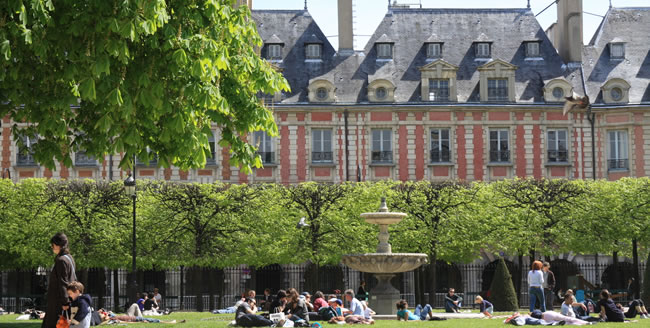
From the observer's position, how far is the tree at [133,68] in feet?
42.2

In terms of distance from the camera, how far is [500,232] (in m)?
34.5

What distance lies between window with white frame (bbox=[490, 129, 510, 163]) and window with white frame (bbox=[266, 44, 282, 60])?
955 cm

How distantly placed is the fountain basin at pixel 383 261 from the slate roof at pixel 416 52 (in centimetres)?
1812

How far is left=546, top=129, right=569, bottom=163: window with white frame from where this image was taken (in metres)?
41.2

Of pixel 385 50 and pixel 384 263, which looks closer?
pixel 384 263

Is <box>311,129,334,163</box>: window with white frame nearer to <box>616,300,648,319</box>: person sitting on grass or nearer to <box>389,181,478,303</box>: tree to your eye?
<box>389,181,478,303</box>: tree

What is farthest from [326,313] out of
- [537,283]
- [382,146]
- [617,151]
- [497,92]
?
[617,151]

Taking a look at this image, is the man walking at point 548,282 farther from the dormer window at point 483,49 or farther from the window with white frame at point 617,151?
the dormer window at point 483,49

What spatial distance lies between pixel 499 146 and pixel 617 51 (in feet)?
23.0

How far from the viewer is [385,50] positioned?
43031mm

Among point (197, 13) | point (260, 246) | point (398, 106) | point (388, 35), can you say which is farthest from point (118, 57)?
point (388, 35)

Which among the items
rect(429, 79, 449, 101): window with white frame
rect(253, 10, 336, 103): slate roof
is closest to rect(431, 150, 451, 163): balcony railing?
rect(429, 79, 449, 101): window with white frame

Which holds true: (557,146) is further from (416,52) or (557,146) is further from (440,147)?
(416,52)

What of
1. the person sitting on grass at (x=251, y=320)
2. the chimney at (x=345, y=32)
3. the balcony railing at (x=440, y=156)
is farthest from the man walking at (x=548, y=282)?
the chimney at (x=345, y=32)
